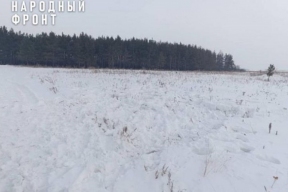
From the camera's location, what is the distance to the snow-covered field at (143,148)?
12.5 ft

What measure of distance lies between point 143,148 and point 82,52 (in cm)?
5790

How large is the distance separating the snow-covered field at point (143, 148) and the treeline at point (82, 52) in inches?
2139

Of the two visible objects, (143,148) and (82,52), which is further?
(82,52)

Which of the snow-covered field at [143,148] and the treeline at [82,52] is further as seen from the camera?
the treeline at [82,52]

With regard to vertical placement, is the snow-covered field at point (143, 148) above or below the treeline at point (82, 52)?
below

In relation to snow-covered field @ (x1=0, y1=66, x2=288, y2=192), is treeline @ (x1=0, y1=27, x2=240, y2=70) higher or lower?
higher

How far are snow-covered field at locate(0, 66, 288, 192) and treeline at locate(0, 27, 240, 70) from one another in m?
54.3

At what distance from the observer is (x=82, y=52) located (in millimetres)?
59000

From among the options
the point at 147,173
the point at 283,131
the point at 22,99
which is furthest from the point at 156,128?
the point at 22,99

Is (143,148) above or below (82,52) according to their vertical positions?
below

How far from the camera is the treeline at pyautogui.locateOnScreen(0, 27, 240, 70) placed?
58.5 m

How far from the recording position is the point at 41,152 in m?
4.89

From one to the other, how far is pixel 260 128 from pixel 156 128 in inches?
115

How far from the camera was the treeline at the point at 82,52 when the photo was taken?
58531mm
